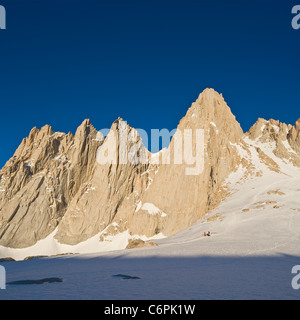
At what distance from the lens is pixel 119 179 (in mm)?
126312

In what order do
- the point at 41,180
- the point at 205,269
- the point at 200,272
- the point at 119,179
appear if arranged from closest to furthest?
the point at 200,272, the point at 205,269, the point at 119,179, the point at 41,180

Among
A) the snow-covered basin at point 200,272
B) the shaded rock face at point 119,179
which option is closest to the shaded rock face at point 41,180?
the shaded rock face at point 119,179

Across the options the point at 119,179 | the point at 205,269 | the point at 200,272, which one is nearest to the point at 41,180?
the point at 119,179

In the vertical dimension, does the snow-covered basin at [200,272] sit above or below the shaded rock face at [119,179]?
below

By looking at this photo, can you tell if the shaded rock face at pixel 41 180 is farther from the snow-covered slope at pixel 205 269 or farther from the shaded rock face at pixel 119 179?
the snow-covered slope at pixel 205 269

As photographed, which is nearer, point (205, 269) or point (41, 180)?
point (205, 269)

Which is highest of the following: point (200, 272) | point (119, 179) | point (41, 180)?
point (41, 180)

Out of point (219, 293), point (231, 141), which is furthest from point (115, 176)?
point (219, 293)

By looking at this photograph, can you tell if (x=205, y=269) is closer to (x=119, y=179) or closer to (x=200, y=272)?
(x=200, y=272)

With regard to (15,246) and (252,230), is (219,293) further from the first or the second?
(15,246)

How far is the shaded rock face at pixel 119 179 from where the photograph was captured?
8044cm

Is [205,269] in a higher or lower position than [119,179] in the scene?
lower

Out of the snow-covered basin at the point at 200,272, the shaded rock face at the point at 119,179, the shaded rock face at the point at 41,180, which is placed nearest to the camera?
the snow-covered basin at the point at 200,272

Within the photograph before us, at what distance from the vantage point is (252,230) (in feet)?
111
